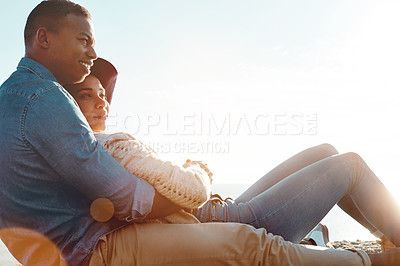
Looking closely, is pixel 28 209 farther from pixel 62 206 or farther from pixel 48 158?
pixel 48 158

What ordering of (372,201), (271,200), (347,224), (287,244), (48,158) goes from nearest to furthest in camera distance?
(48,158) < (287,244) < (271,200) < (372,201) < (347,224)

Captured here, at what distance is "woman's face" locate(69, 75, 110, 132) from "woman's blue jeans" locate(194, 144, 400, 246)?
137 cm

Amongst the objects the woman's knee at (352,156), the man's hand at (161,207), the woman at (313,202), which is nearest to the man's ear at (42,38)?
the woman at (313,202)

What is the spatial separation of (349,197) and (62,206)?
7.47 feet

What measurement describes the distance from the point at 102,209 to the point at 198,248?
57cm

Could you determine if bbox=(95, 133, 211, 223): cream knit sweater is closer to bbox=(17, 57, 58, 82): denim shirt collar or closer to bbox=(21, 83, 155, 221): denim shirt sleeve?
bbox=(21, 83, 155, 221): denim shirt sleeve

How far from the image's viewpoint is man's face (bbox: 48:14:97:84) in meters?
2.18

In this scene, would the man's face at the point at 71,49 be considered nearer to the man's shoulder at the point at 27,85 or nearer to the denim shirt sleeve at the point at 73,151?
the man's shoulder at the point at 27,85

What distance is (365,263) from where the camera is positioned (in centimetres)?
212

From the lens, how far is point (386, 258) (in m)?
2.23

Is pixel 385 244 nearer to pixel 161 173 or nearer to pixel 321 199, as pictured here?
pixel 321 199

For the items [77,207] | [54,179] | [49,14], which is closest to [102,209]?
[77,207]

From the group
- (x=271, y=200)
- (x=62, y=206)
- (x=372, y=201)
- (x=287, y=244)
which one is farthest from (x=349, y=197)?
(x=62, y=206)

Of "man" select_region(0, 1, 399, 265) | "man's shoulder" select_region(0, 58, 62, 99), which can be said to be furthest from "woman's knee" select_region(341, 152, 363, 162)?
"man's shoulder" select_region(0, 58, 62, 99)
